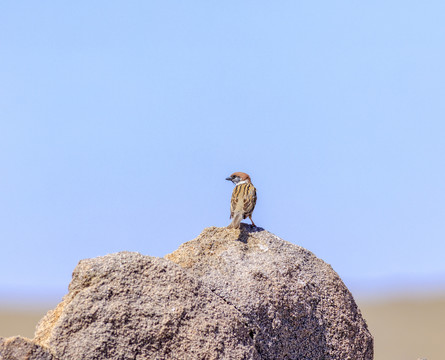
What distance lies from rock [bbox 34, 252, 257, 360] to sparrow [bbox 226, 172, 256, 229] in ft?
4.45

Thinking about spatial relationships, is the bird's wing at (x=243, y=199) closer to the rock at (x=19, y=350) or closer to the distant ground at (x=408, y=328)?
the rock at (x=19, y=350)

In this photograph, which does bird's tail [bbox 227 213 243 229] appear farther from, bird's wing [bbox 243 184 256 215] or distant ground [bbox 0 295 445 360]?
distant ground [bbox 0 295 445 360]

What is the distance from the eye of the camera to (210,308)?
6219mm

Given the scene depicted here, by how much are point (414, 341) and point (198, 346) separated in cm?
2382

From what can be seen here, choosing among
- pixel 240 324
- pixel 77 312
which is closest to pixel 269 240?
pixel 240 324

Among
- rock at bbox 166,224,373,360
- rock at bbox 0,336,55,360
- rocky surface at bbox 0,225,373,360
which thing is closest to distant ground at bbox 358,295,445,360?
rock at bbox 166,224,373,360

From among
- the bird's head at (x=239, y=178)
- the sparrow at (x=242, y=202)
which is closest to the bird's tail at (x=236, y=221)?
the sparrow at (x=242, y=202)

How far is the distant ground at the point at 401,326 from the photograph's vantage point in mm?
25272

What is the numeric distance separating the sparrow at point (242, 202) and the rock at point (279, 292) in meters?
0.14

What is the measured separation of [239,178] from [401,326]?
2626 centimetres

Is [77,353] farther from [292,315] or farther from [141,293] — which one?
[292,315]

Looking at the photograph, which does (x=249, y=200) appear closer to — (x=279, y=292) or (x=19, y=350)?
(x=279, y=292)

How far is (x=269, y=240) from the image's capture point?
723 centimetres

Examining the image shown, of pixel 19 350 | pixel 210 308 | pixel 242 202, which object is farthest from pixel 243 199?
pixel 19 350
